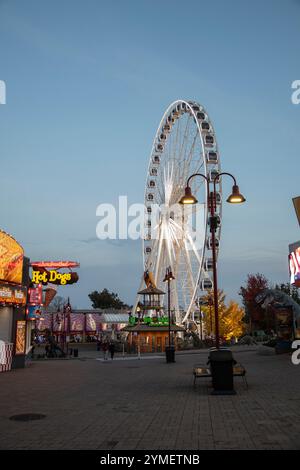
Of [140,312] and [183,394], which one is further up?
[140,312]

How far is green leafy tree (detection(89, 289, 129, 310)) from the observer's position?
396 feet

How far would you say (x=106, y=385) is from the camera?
57.5ft

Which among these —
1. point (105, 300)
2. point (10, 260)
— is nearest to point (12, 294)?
point (10, 260)

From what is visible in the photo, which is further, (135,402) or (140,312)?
(140,312)

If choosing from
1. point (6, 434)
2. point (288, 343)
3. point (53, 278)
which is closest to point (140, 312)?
point (53, 278)

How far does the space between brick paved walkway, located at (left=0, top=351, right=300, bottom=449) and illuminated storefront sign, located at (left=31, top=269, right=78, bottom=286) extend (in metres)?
15.8

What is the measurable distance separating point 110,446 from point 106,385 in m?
10.1

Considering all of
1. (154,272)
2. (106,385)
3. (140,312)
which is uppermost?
(154,272)

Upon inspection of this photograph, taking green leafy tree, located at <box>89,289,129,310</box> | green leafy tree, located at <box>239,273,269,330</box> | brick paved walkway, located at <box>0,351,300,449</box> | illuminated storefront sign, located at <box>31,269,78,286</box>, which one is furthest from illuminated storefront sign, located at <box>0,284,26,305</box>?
green leafy tree, located at <box>89,289,129,310</box>

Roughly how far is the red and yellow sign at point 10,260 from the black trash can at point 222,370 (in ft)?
51.4

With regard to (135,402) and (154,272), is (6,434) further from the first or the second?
(154,272)

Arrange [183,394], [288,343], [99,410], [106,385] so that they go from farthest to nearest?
1. [288,343]
2. [106,385]
3. [183,394]
4. [99,410]

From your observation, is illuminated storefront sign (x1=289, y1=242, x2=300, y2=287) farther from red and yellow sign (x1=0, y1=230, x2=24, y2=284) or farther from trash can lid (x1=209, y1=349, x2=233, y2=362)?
red and yellow sign (x1=0, y1=230, x2=24, y2=284)

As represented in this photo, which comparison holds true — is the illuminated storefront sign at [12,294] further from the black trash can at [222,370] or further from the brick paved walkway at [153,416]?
the black trash can at [222,370]
